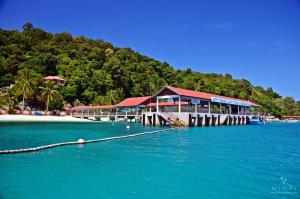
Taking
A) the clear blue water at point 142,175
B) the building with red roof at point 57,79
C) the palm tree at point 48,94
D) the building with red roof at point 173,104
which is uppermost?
the building with red roof at point 57,79

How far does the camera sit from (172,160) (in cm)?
1169

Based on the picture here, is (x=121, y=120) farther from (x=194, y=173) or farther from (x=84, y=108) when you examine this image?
(x=194, y=173)

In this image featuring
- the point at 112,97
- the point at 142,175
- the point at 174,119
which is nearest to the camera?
the point at 142,175

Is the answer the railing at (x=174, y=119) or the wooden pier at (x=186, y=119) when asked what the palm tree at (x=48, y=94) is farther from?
the railing at (x=174, y=119)

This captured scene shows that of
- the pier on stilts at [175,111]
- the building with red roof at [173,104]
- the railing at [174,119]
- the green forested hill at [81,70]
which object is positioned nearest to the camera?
the railing at [174,119]

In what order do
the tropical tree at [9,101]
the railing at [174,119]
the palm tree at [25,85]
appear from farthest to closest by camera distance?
the palm tree at [25,85] → the tropical tree at [9,101] → the railing at [174,119]

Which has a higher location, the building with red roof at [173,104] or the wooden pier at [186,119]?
the building with red roof at [173,104]

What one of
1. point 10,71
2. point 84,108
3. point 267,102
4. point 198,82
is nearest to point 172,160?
point 84,108

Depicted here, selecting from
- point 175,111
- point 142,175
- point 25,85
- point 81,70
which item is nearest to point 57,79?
point 81,70

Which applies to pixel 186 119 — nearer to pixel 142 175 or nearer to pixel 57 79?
pixel 142 175

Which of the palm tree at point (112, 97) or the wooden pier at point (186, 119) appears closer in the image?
the wooden pier at point (186, 119)

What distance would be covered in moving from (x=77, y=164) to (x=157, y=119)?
28038mm

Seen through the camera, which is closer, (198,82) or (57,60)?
(57,60)

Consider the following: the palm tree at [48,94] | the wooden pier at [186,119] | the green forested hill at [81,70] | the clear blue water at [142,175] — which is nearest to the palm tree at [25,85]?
the green forested hill at [81,70]
